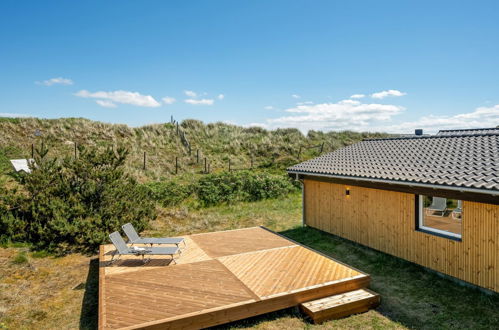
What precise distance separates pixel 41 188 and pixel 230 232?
235 inches

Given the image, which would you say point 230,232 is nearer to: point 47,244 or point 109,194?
point 109,194

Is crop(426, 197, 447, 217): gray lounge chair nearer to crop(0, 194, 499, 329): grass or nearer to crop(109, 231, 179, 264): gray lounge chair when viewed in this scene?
crop(0, 194, 499, 329): grass

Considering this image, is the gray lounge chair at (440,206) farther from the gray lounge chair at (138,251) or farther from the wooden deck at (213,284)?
the gray lounge chair at (138,251)

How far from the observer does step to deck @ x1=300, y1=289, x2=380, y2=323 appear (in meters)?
5.02

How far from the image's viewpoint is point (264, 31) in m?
16.7

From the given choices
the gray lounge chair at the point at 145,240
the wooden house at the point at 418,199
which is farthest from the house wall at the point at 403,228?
the gray lounge chair at the point at 145,240

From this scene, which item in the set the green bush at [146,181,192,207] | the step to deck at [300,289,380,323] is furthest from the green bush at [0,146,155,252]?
the step to deck at [300,289,380,323]

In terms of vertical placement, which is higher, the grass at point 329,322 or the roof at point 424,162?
the roof at point 424,162

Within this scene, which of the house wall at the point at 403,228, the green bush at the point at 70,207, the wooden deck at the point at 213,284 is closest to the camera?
the wooden deck at the point at 213,284

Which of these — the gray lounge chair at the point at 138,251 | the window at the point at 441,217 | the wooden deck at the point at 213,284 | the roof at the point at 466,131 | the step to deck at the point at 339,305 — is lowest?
the step to deck at the point at 339,305

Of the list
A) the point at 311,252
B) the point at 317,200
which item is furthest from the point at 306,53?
the point at 311,252

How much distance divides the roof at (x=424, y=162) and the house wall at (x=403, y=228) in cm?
53

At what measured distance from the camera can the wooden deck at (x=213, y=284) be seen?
4676 millimetres

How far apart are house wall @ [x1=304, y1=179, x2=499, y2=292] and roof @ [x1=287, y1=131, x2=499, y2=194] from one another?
0.53 m
